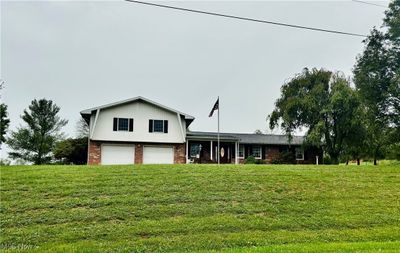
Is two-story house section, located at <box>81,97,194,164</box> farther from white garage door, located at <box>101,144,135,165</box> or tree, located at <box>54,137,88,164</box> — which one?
tree, located at <box>54,137,88,164</box>

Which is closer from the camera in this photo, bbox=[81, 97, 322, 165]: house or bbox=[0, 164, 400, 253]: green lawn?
bbox=[0, 164, 400, 253]: green lawn

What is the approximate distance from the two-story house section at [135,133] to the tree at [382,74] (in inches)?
505

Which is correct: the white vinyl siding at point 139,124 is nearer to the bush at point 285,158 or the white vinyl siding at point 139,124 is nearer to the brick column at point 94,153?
the brick column at point 94,153

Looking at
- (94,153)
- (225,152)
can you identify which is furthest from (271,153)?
(94,153)

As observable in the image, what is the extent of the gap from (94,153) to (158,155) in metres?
4.32

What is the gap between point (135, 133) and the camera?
26109 millimetres

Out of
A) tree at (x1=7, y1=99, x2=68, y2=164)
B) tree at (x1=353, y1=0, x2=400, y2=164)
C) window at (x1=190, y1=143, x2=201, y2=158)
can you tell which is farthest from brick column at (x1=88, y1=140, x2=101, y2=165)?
tree at (x1=7, y1=99, x2=68, y2=164)

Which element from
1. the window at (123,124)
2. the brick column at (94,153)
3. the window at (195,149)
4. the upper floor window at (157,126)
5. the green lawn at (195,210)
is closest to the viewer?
the green lawn at (195,210)

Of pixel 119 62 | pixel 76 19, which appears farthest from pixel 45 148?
pixel 76 19

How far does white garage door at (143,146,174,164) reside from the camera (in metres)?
26.2

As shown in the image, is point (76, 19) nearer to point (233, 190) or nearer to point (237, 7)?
point (237, 7)

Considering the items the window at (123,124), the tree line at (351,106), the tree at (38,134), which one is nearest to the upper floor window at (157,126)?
the window at (123,124)

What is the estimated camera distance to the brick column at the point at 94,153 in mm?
25156

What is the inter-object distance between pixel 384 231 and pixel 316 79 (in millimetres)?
Answer: 22998
